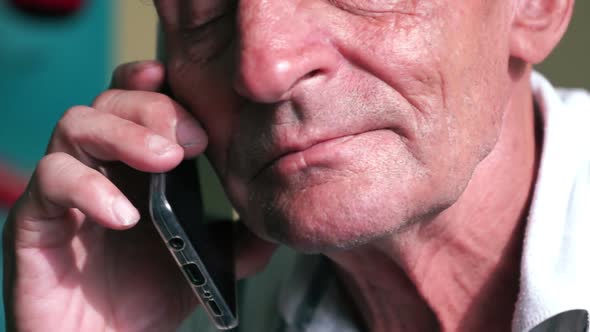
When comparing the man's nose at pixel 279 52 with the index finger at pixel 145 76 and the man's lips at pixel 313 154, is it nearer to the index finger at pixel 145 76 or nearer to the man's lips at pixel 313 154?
the man's lips at pixel 313 154

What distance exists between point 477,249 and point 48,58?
1481 millimetres

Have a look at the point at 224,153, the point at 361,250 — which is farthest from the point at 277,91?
the point at 361,250

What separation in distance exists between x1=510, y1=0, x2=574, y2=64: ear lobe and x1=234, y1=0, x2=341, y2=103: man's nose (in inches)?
11.6

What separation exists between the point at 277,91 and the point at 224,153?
0.18m

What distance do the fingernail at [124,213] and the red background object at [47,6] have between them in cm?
135

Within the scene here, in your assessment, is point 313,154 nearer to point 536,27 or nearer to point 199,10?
point 199,10

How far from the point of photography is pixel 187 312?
1.21 m

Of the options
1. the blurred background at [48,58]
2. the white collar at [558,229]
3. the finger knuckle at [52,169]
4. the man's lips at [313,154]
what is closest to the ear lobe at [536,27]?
the white collar at [558,229]

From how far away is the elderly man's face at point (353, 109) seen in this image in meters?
0.86

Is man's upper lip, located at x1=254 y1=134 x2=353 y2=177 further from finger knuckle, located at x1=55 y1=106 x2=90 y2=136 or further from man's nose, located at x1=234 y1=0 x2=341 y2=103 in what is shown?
finger knuckle, located at x1=55 y1=106 x2=90 y2=136

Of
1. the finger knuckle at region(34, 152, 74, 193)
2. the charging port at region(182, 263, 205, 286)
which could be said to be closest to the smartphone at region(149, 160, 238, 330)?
the charging port at region(182, 263, 205, 286)

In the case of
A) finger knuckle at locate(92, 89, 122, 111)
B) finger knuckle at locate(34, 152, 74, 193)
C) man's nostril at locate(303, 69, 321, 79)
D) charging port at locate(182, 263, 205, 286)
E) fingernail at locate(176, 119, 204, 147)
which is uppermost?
man's nostril at locate(303, 69, 321, 79)

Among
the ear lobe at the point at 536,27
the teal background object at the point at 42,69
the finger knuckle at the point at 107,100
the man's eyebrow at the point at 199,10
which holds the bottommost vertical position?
the teal background object at the point at 42,69

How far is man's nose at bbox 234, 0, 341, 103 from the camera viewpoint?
2.74 feet
